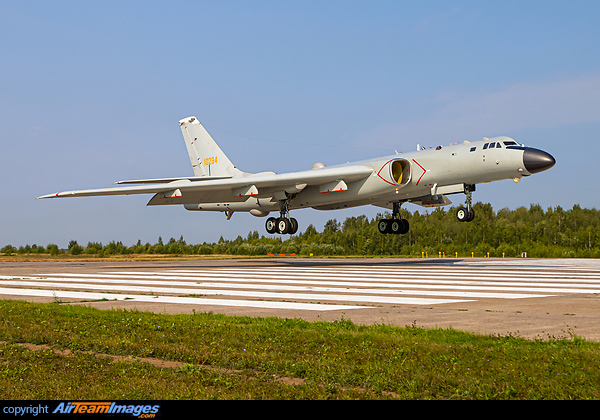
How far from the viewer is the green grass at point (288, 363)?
3.99 metres

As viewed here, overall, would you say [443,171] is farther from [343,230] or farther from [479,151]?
[343,230]

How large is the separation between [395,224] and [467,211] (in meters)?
6.04

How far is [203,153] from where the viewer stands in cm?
3269

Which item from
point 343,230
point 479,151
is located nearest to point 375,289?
point 479,151

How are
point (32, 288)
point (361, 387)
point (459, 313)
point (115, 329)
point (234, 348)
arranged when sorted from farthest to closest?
point (32, 288)
point (459, 313)
point (115, 329)
point (234, 348)
point (361, 387)

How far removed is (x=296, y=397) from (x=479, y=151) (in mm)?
20094

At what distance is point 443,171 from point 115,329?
1883cm

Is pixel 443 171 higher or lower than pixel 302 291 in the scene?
higher

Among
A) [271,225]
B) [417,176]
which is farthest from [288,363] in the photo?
[271,225]

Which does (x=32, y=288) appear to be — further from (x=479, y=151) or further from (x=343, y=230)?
(x=343, y=230)

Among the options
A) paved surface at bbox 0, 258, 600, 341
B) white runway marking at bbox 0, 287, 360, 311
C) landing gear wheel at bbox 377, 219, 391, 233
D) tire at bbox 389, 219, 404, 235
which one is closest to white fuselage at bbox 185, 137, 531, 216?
landing gear wheel at bbox 377, 219, 391, 233

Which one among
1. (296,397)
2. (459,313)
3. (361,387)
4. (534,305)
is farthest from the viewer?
(534,305)

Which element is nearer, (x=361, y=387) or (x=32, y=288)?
(x=361, y=387)

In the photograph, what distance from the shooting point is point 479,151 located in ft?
73.5
